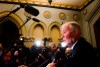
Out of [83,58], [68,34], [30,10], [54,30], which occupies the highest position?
[54,30]

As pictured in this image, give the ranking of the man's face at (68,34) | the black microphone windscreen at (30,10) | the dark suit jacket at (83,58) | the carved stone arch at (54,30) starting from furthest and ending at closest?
1. the carved stone arch at (54,30)
2. the black microphone windscreen at (30,10)
3. the man's face at (68,34)
4. the dark suit jacket at (83,58)

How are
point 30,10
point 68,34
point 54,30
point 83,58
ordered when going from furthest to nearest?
point 54,30
point 30,10
point 68,34
point 83,58

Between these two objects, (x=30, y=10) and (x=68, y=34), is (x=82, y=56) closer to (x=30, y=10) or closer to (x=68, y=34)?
(x=68, y=34)

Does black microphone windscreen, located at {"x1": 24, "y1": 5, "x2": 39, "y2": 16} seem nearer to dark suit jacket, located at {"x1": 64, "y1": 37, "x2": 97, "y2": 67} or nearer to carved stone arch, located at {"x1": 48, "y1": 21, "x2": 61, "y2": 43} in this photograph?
dark suit jacket, located at {"x1": 64, "y1": 37, "x2": 97, "y2": 67}

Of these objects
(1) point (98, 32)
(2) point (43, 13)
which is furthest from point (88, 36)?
(2) point (43, 13)

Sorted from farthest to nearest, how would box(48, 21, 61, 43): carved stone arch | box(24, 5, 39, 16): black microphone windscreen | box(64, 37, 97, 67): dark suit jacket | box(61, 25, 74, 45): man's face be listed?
1. box(48, 21, 61, 43): carved stone arch
2. box(24, 5, 39, 16): black microphone windscreen
3. box(61, 25, 74, 45): man's face
4. box(64, 37, 97, 67): dark suit jacket

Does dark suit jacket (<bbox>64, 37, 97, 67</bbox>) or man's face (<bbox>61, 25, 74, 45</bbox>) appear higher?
man's face (<bbox>61, 25, 74, 45</bbox>)

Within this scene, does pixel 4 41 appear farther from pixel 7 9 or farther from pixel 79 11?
pixel 79 11

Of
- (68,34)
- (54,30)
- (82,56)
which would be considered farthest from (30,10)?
(54,30)

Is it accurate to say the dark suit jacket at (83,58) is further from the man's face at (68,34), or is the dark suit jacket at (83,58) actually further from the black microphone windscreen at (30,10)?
the black microphone windscreen at (30,10)

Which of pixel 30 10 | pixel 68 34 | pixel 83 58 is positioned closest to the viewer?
pixel 83 58

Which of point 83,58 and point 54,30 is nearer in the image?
point 83,58

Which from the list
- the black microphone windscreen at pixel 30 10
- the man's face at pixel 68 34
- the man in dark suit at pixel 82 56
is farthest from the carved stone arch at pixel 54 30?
the man in dark suit at pixel 82 56

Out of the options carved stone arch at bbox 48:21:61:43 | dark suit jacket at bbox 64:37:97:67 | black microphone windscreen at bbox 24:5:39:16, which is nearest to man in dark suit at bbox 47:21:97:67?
dark suit jacket at bbox 64:37:97:67
